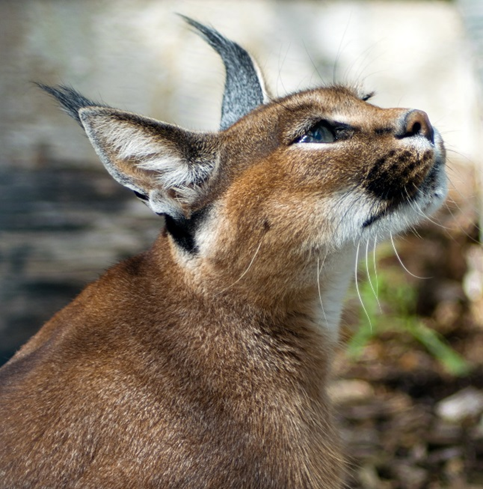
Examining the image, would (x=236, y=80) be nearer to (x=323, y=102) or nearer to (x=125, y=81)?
(x=323, y=102)

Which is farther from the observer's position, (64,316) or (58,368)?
(64,316)

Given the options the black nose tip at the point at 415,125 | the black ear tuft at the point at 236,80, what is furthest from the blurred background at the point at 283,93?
the black nose tip at the point at 415,125

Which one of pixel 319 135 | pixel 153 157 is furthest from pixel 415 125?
pixel 153 157

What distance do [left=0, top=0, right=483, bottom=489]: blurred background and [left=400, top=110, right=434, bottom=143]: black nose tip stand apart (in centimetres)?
156

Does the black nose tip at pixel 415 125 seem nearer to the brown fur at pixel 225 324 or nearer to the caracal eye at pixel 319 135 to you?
the brown fur at pixel 225 324

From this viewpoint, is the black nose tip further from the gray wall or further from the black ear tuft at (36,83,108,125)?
the gray wall

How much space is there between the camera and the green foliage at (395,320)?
6.20m

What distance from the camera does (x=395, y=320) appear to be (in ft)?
21.7

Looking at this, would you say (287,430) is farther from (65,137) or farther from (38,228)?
(65,137)

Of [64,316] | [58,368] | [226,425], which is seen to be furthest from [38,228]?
[226,425]

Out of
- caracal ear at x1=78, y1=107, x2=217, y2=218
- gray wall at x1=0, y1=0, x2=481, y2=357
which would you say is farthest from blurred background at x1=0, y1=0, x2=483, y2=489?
caracal ear at x1=78, y1=107, x2=217, y2=218

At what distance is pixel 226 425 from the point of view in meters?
3.36

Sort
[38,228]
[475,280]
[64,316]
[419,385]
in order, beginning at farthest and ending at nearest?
1. [475,280]
2. [419,385]
3. [38,228]
4. [64,316]

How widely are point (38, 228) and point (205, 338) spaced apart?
245 centimetres
